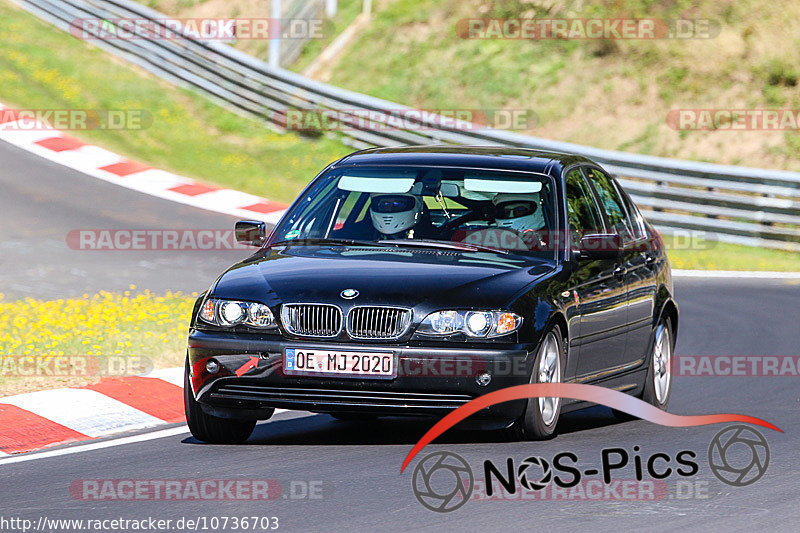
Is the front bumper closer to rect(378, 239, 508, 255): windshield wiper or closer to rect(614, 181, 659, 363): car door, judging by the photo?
rect(378, 239, 508, 255): windshield wiper

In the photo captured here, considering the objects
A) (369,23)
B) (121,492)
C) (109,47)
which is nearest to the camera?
(121,492)


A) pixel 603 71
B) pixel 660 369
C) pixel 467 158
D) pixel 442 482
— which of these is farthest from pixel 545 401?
pixel 603 71

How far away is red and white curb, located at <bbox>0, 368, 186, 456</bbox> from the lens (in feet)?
27.4

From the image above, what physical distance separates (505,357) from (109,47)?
76.9ft

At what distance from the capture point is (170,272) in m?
15.7

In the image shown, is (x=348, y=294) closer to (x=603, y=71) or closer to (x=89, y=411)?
(x=89, y=411)

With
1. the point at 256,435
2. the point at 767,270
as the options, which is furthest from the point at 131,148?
the point at 256,435

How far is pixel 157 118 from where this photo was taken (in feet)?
88.2

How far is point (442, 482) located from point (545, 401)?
1.31m

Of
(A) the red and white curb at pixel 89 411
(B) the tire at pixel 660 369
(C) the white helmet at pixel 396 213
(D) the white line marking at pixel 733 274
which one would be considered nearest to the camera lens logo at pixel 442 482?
(C) the white helmet at pixel 396 213

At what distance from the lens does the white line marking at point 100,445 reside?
25.4 ft

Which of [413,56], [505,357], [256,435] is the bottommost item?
[256,435]

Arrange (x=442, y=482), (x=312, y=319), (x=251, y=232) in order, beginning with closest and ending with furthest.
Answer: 1. (x=442, y=482)
2. (x=312, y=319)
3. (x=251, y=232)

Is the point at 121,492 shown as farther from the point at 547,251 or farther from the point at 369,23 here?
the point at 369,23
